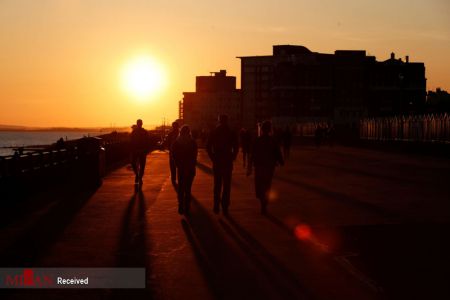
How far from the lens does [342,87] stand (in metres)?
121

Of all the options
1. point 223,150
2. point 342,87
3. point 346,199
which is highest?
point 342,87

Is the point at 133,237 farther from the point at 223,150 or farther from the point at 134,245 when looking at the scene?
the point at 223,150

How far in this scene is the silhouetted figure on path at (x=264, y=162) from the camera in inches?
504

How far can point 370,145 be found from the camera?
2271 inches

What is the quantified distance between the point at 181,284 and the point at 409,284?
2.29m

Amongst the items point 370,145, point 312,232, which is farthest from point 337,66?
point 312,232

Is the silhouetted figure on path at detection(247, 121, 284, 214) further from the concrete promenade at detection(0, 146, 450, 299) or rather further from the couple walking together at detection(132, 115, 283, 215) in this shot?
the concrete promenade at detection(0, 146, 450, 299)

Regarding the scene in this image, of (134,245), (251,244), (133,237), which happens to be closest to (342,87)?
(133,237)

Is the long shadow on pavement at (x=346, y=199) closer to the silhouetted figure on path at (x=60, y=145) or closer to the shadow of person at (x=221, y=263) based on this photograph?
the shadow of person at (x=221, y=263)

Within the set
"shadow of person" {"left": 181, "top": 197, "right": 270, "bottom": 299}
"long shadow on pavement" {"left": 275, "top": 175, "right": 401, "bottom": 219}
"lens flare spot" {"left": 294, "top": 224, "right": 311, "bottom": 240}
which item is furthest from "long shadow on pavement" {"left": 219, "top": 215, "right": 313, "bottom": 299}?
"long shadow on pavement" {"left": 275, "top": 175, "right": 401, "bottom": 219}

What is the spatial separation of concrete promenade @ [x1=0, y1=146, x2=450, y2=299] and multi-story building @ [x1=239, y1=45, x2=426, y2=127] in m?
102

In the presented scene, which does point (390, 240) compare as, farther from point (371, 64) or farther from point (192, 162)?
point (371, 64)

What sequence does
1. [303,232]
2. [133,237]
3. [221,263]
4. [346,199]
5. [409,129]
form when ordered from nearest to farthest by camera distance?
[221,263] → [133,237] → [303,232] → [346,199] → [409,129]

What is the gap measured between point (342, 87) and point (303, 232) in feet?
371
